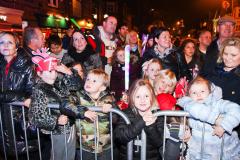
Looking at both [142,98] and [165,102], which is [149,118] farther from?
[165,102]

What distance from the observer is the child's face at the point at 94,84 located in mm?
3851

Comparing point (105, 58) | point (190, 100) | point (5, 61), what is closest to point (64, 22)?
point (105, 58)

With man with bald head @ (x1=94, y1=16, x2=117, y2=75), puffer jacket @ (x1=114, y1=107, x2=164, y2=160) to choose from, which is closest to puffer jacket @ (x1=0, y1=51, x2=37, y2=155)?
puffer jacket @ (x1=114, y1=107, x2=164, y2=160)

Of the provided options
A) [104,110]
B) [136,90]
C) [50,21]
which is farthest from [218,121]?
[50,21]

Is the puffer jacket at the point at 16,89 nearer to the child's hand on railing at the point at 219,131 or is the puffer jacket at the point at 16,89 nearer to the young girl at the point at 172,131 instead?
the young girl at the point at 172,131

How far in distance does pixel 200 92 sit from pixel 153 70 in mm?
1615

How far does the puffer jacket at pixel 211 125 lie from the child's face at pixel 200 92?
0.21ft

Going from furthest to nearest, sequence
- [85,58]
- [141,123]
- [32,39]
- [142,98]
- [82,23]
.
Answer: [82,23] < [85,58] < [32,39] < [142,98] < [141,123]

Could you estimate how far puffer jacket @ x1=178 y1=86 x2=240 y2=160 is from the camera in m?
3.07

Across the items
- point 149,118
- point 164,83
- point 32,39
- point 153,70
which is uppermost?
point 32,39

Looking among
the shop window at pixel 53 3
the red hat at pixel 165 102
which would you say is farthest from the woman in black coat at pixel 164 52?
the shop window at pixel 53 3

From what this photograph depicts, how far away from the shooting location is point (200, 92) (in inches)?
137

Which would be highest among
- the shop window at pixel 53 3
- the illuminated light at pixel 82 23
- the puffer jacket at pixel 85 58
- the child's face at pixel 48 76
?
the shop window at pixel 53 3

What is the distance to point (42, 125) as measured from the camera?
3490mm
